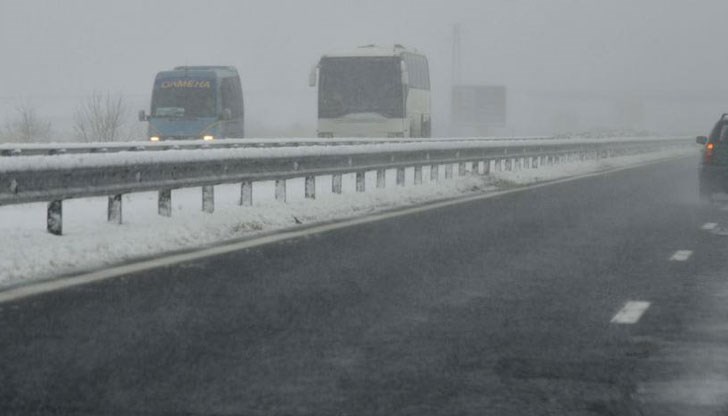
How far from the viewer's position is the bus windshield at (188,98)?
45.2 m

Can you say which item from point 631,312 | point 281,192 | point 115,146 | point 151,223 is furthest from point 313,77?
point 631,312

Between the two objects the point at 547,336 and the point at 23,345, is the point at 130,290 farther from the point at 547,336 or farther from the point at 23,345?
the point at 547,336

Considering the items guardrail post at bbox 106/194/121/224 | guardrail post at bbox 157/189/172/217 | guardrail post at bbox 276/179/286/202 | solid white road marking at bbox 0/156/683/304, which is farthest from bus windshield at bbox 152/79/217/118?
guardrail post at bbox 106/194/121/224

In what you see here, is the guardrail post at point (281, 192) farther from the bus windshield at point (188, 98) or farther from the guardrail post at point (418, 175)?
the bus windshield at point (188, 98)

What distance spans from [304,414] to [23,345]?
2.37m

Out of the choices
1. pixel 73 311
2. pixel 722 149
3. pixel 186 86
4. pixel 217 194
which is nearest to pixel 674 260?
pixel 73 311

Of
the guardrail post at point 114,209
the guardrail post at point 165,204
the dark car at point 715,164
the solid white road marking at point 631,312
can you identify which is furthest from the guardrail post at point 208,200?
the dark car at point 715,164

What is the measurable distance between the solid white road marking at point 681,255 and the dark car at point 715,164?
8645mm

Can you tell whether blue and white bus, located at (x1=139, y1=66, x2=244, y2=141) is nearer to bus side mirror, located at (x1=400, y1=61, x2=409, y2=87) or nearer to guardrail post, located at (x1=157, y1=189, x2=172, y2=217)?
bus side mirror, located at (x1=400, y1=61, x2=409, y2=87)

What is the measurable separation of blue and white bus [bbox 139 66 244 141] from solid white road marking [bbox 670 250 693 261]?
1229 inches

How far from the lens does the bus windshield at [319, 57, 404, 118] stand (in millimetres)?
45844

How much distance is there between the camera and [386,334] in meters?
8.70

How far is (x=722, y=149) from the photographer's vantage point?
23.4m

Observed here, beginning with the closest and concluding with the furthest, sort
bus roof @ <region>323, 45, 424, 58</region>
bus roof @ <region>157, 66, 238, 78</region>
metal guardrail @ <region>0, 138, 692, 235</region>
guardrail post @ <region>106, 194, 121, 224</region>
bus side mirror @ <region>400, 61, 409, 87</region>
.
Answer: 1. metal guardrail @ <region>0, 138, 692, 235</region>
2. guardrail post @ <region>106, 194, 121, 224</region>
3. bus roof @ <region>157, 66, 238, 78</region>
4. bus side mirror @ <region>400, 61, 409, 87</region>
5. bus roof @ <region>323, 45, 424, 58</region>
